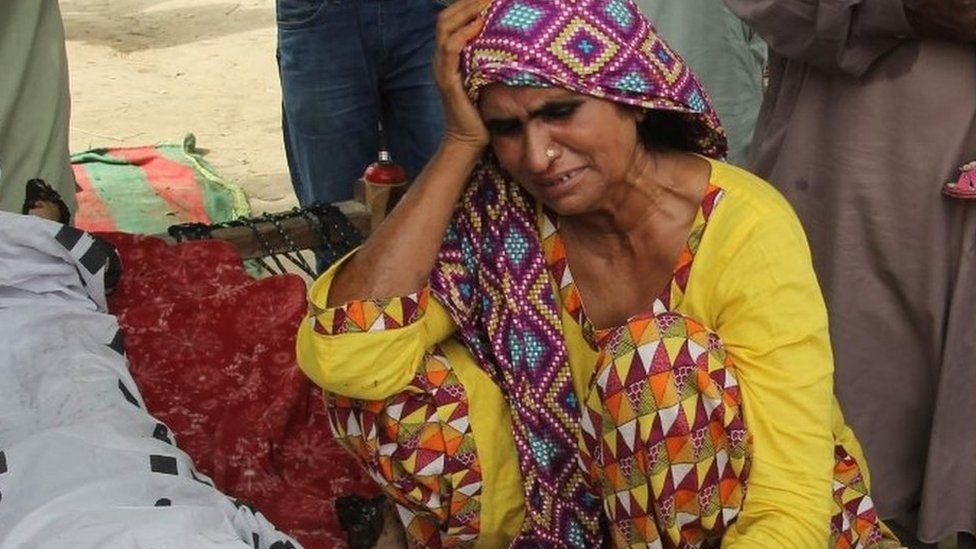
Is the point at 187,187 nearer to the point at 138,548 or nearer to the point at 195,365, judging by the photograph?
the point at 195,365

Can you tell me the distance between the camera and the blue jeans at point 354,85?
3336 millimetres

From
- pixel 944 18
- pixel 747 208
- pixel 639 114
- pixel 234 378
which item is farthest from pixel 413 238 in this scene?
pixel 944 18

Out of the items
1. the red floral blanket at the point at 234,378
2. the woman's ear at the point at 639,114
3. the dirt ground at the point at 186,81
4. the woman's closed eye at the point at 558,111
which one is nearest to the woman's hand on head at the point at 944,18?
the woman's ear at the point at 639,114

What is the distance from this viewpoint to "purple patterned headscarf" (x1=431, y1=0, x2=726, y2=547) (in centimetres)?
211

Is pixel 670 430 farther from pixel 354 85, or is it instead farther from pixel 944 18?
pixel 354 85

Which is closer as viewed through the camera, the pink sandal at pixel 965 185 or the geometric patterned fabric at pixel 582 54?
the geometric patterned fabric at pixel 582 54

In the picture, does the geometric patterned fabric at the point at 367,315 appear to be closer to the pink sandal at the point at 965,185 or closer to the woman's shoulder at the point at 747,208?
the woman's shoulder at the point at 747,208

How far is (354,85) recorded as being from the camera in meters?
3.40

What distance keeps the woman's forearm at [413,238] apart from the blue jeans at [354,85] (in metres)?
1.18

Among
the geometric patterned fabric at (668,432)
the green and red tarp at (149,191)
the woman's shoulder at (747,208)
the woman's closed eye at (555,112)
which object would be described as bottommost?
the green and red tarp at (149,191)

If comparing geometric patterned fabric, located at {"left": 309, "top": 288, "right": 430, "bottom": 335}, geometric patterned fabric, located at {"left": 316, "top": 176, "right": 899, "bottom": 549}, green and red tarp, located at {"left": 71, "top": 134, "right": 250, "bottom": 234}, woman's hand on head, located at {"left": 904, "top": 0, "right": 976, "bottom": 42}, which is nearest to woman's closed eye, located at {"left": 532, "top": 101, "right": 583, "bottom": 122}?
geometric patterned fabric, located at {"left": 316, "top": 176, "right": 899, "bottom": 549}

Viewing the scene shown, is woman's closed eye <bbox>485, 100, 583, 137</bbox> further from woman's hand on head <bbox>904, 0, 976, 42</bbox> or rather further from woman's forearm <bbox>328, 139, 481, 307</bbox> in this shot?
woman's hand on head <bbox>904, 0, 976, 42</bbox>

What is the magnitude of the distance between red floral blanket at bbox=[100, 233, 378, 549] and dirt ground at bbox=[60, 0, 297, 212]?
212 centimetres

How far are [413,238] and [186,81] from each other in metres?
5.18
